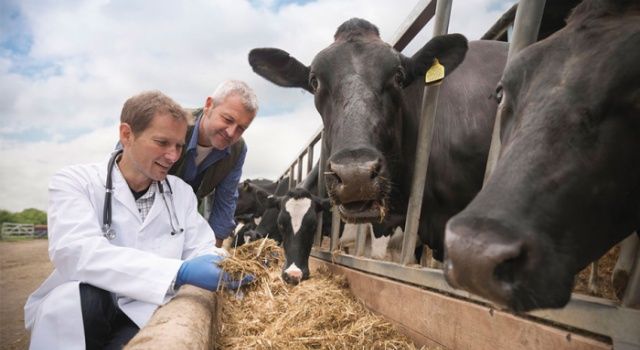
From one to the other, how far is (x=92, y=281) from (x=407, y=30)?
9.75 ft

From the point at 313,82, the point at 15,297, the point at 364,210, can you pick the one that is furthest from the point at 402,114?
the point at 15,297

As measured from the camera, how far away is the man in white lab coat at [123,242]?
6.73ft

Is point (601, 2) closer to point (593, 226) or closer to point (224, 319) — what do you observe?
point (593, 226)

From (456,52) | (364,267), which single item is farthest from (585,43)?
(364,267)

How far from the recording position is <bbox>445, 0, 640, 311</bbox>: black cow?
1007 mm

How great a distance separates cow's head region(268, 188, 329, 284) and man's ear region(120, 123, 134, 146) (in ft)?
7.60

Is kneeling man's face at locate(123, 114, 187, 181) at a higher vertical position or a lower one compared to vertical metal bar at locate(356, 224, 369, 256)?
higher

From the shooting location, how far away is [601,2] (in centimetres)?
142

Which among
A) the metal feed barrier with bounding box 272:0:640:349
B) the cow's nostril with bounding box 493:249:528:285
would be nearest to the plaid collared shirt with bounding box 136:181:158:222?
the metal feed barrier with bounding box 272:0:640:349

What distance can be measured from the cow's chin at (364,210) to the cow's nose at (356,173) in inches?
5.5

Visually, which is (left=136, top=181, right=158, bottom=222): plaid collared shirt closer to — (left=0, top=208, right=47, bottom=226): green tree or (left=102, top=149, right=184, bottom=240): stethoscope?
(left=102, top=149, right=184, bottom=240): stethoscope

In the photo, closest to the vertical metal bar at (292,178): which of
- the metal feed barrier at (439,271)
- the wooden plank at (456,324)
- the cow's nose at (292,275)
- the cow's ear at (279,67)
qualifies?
the metal feed barrier at (439,271)

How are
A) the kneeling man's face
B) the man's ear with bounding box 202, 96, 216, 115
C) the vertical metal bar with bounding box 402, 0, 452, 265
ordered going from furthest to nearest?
the man's ear with bounding box 202, 96, 216, 115 < the vertical metal bar with bounding box 402, 0, 452, 265 < the kneeling man's face

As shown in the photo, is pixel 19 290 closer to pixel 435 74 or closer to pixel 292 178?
pixel 292 178
